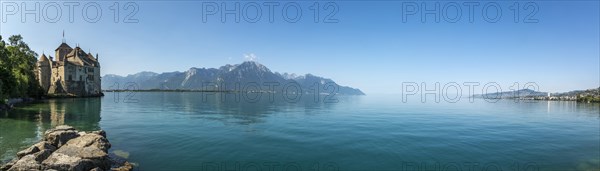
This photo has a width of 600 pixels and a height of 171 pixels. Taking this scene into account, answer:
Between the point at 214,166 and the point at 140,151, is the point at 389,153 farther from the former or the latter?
the point at 140,151

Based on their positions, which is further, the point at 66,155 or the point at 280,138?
the point at 280,138

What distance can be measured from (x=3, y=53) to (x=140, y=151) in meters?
70.8

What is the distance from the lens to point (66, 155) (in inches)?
776

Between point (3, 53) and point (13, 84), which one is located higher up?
point (3, 53)

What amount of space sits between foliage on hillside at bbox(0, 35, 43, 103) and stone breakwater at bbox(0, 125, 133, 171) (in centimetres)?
5126

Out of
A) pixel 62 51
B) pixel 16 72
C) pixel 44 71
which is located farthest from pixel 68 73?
pixel 16 72

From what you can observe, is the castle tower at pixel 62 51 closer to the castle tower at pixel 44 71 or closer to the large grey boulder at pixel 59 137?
the castle tower at pixel 44 71

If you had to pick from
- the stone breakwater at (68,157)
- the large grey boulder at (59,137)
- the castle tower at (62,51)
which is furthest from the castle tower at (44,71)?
the stone breakwater at (68,157)

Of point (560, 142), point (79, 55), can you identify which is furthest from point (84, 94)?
point (560, 142)

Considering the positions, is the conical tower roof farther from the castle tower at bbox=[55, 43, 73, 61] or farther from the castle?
the castle tower at bbox=[55, 43, 73, 61]

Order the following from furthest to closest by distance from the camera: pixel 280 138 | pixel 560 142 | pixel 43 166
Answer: pixel 560 142, pixel 280 138, pixel 43 166

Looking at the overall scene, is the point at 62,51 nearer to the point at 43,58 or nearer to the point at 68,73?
the point at 43,58

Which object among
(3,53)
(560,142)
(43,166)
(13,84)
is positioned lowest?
(560,142)

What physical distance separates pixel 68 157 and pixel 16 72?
3469 inches
